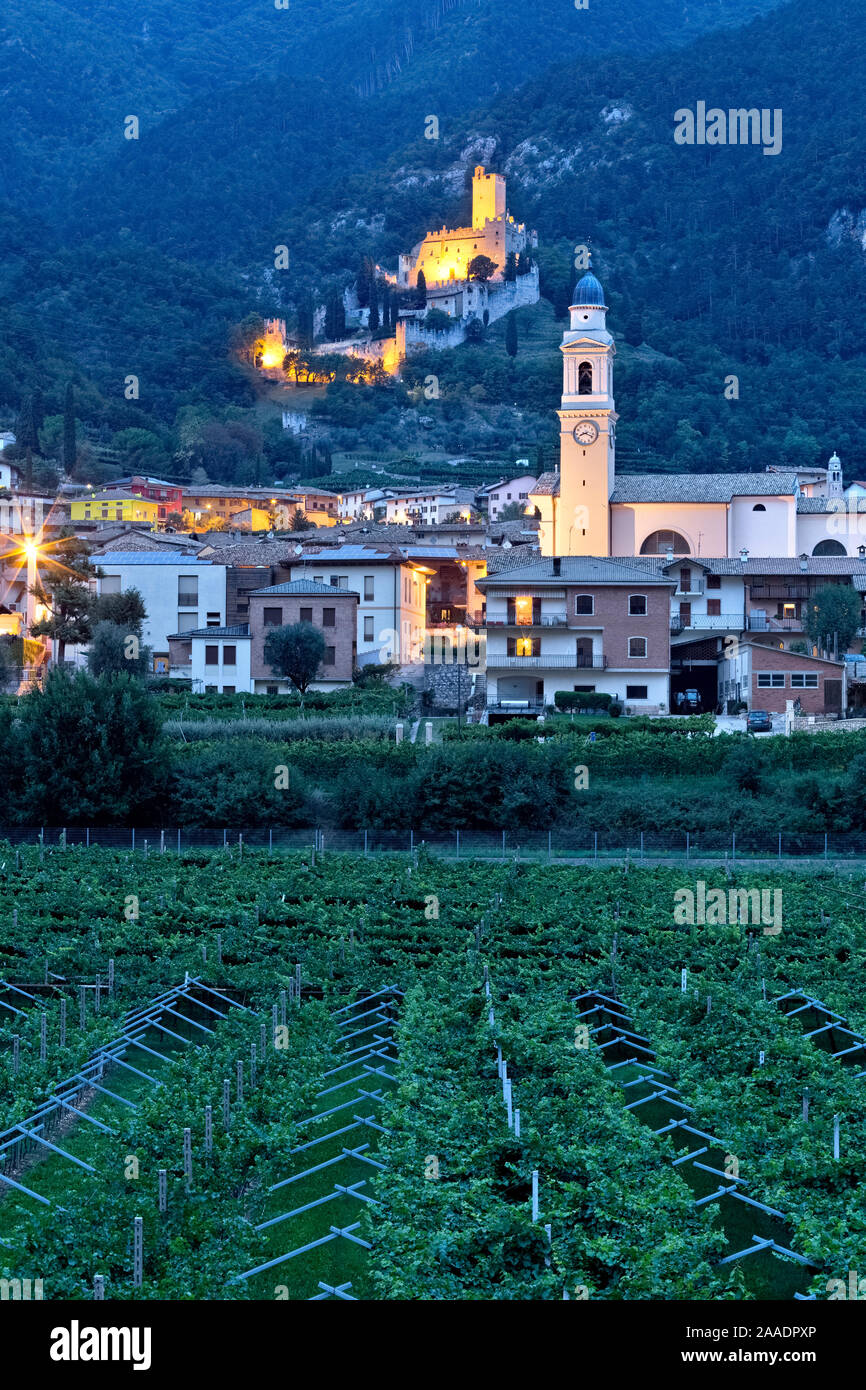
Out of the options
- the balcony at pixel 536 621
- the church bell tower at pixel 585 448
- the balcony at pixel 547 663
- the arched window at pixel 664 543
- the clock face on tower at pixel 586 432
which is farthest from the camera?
the arched window at pixel 664 543

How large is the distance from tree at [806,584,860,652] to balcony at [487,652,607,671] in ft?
32.4

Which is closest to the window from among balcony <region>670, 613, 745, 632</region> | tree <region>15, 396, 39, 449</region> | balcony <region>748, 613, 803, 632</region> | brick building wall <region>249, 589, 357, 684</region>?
brick building wall <region>249, 589, 357, 684</region>

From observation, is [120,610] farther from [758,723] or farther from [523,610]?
[758,723]

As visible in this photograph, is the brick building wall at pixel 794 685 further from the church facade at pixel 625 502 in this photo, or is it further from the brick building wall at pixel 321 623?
the church facade at pixel 625 502

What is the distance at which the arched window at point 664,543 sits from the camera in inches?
3073

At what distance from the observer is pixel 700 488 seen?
78938mm

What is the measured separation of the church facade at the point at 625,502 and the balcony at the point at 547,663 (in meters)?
19.4

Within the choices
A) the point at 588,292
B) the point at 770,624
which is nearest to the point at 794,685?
the point at 770,624

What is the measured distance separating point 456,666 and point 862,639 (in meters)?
16.0

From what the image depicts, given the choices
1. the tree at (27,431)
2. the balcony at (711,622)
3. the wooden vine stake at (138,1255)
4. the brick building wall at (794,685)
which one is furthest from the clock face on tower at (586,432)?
the wooden vine stake at (138,1255)

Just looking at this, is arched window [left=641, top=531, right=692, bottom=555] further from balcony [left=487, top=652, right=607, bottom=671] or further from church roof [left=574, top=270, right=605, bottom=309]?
balcony [left=487, top=652, right=607, bottom=671]

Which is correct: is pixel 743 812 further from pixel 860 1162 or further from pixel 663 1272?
pixel 663 1272

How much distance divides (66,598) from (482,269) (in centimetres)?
13411

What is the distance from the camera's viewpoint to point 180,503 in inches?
4943
